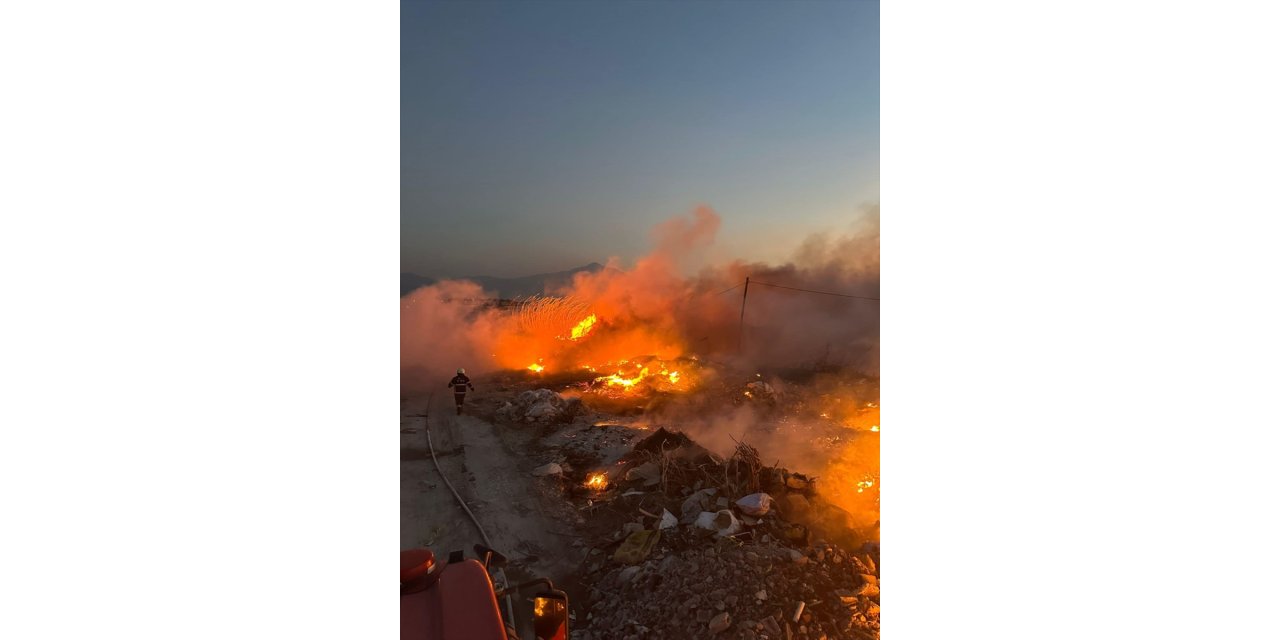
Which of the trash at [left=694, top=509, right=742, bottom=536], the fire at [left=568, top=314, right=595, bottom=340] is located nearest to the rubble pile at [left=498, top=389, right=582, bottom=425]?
the fire at [left=568, top=314, right=595, bottom=340]

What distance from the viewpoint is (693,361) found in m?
7.24

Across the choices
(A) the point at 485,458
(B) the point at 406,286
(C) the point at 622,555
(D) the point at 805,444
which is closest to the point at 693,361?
(D) the point at 805,444

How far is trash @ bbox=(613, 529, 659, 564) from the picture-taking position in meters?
3.88

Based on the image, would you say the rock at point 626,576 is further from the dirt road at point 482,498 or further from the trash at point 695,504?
the trash at point 695,504

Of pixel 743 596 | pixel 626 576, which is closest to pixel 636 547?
pixel 626 576

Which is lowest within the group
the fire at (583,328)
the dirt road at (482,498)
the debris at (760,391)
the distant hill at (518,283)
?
the dirt road at (482,498)

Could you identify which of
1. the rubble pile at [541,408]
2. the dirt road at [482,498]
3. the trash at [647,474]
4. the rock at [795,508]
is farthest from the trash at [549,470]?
the rock at [795,508]

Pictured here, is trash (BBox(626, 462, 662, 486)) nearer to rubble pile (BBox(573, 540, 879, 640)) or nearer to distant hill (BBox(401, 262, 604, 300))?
rubble pile (BBox(573, 540, 879, 640))

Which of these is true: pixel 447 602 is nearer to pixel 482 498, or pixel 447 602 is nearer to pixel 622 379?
pixel 482 498

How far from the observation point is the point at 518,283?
6535mm

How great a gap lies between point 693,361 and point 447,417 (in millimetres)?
3643

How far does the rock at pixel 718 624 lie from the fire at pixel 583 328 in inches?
178

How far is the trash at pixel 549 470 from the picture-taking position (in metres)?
5.24

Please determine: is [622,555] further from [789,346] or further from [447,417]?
[789,346]
